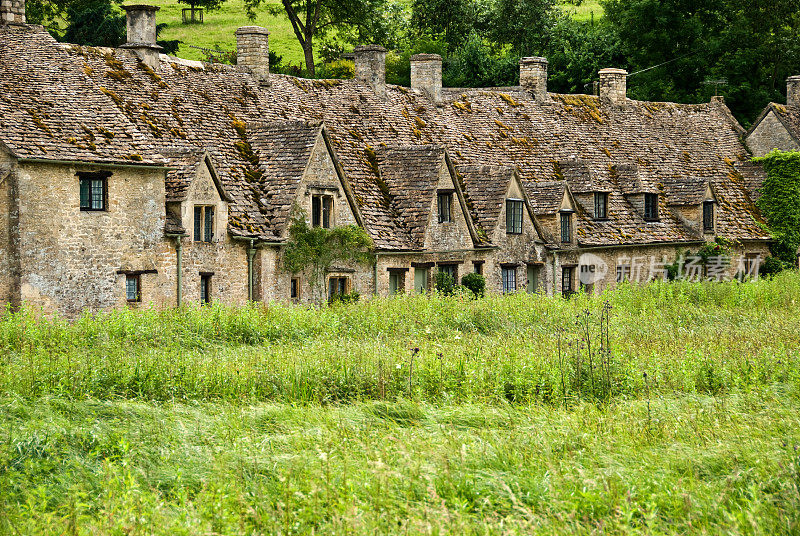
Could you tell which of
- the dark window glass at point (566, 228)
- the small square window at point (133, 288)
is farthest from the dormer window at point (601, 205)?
Answer: the small square window at point (133, 288)

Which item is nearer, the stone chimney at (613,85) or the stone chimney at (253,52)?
the stone chimney at (253,52)

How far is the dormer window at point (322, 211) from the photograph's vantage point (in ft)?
113

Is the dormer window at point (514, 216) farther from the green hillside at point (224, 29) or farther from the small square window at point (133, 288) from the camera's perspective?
the green hillside at point (224, 29)

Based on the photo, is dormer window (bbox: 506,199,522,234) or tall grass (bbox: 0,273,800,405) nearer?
tall grass (bbox: 0,273,800,405)

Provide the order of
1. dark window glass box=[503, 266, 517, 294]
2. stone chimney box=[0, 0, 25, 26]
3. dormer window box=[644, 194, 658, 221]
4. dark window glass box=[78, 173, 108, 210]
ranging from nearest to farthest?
1. dark window glass box=[78, 173, 108, 210]
2. stone chimney box=[0, 0, 25, 26]
3. dark window glass box=[503, 266, 517, 294]
4. dormer window box=[644, 194, 658, 221]

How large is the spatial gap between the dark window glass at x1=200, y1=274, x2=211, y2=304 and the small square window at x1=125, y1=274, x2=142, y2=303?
2.19 m

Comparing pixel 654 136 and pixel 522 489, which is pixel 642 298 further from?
pixel 654 136

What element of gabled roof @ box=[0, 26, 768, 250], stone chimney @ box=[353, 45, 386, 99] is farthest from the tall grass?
stone chimney @ box=[353, 45, 386, 99]

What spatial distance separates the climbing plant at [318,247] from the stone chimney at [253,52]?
28.9ft

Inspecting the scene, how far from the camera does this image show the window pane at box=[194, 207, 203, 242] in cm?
3128

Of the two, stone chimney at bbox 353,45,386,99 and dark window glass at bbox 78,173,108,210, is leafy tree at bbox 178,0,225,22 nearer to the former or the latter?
stone chimney at bbox 353,45,386,99

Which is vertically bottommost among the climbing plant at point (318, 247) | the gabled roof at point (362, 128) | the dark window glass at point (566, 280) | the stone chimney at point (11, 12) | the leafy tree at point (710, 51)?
the dark window glass at point (566, 280)

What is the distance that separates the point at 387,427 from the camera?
15953mm

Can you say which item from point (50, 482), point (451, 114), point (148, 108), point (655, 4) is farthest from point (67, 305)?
point (655, 4)
